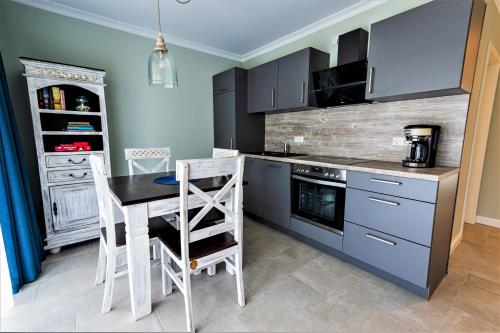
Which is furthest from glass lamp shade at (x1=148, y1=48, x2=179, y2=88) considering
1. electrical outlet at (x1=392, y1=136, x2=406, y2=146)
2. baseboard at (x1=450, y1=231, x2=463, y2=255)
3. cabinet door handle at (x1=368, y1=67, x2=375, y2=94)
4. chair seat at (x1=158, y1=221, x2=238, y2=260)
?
baseboard at (x1=450, y1=231, x2=463, y2=255)

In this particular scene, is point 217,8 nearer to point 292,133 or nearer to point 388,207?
point 292,133

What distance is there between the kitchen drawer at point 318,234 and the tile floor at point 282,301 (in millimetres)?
168

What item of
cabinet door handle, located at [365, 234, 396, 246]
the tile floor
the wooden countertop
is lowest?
the tile floor

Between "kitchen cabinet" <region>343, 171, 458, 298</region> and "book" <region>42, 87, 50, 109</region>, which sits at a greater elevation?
"book" <region>42, 87, 50, 109</region>

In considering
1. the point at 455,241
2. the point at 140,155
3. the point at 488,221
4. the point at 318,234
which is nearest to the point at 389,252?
the point at 318,234

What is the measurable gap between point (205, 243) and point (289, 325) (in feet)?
2.45

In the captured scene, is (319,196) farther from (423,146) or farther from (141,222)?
(141,222)

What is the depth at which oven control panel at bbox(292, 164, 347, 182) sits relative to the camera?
2.04 meters

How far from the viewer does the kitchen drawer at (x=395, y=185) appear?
153cm

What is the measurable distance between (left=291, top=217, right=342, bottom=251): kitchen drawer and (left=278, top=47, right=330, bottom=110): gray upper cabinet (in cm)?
140

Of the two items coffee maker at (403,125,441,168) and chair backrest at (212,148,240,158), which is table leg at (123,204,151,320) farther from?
coffee maker at (403,125,441,168)

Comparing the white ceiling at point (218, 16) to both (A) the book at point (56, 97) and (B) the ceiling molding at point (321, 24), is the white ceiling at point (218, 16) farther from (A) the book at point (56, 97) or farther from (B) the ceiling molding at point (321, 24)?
(A) the book at point (56, 97)

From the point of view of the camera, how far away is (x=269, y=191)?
2.81m

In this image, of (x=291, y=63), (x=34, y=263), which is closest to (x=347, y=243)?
(x=291, y=63)
